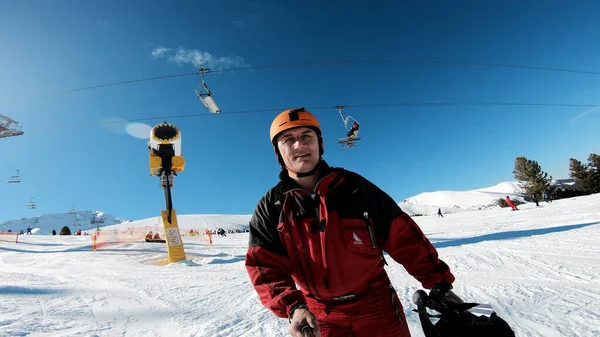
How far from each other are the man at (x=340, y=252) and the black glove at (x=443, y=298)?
0.23 metres

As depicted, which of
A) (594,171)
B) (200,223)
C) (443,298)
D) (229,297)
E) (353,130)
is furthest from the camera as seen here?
(200,223)

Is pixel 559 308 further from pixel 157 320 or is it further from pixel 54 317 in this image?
pixel 54 317

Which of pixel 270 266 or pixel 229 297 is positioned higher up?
pixel 270 266

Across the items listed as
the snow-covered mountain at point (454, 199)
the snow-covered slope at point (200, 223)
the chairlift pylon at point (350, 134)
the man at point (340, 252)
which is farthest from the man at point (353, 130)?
the snow-covered mountain at point (454, 199)

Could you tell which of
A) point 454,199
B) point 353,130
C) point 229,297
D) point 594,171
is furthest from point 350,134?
point 454,199

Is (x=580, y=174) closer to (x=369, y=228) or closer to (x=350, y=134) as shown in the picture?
(x=350, y=134)

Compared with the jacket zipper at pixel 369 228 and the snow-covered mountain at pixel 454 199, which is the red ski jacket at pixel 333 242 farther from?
the snow-covered mountain at pixel 454 199

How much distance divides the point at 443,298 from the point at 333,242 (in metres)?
0.70

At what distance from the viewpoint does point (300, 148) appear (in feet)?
6.73

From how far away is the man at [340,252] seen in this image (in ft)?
5.84

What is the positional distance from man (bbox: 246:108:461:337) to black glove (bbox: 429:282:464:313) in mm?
228

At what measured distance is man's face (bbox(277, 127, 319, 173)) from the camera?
2.07 meters

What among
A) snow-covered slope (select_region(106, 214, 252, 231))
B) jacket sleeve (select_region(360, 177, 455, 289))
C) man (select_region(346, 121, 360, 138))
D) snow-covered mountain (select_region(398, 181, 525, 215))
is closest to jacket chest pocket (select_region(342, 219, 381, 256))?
jacket sleeve (select_region(360, 177, 455, 289))

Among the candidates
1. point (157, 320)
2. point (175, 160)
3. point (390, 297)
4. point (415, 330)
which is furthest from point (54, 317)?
point (175, 160)
